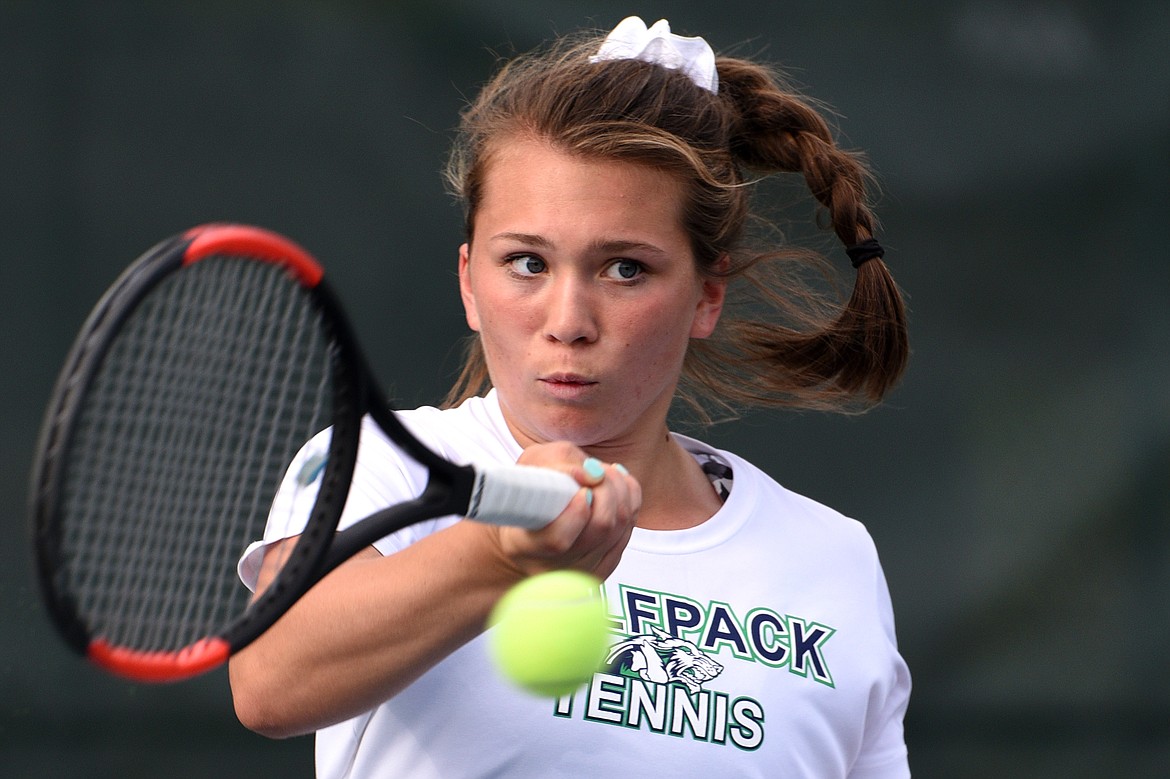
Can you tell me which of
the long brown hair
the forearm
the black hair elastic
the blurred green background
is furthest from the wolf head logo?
the blurred green background

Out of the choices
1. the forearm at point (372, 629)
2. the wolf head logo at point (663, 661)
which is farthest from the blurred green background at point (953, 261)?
the forearm at point (372, 629)

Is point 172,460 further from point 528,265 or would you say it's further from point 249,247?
→ point 528,265

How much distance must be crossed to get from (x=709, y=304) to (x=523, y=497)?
0.60 metres

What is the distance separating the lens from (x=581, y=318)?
1.35 m

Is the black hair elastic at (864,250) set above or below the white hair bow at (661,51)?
below

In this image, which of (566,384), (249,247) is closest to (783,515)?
(566,384)

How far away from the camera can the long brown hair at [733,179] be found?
148 cm

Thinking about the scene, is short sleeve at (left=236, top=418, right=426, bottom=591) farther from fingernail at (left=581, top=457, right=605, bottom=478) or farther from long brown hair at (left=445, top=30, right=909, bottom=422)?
long brown hair at (left=445, top=30, right=909, bottom=422)

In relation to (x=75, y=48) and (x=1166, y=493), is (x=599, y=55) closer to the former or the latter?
(x=75, y=48)

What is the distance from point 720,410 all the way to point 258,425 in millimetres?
1425

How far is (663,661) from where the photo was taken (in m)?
1.37

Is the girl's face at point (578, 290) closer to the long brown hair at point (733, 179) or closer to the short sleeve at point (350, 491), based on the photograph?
the long brown hair at point (733, 179)

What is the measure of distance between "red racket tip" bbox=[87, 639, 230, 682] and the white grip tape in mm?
210

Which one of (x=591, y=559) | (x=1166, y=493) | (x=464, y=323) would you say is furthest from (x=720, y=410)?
(x=591, y=559)
